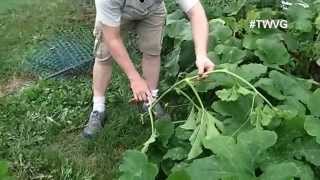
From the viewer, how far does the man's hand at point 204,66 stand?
119 inches

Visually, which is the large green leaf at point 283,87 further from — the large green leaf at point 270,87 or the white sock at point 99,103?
the white sock at point 99,103

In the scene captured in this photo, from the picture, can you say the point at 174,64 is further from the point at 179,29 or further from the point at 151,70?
the point at 179,29

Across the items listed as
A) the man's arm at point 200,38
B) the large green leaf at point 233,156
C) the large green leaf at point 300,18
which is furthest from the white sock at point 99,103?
the large green leaf at point 233,156

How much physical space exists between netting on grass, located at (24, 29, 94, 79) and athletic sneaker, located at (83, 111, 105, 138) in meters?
0.68

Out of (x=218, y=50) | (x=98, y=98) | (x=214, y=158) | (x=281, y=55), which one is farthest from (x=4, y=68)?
(x=214, y=158)

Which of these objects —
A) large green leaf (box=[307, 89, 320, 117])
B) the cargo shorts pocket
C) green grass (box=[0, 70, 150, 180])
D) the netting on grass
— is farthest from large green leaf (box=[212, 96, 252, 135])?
the netting on grass

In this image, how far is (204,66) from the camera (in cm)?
304

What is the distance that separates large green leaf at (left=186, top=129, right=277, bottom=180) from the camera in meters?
2.45

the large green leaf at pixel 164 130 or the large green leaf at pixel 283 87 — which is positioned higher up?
the large green leaf at pixel 283 87

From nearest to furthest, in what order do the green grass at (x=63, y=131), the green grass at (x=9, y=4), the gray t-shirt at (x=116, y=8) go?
the gray t-shirt at (x=116, y=8) < the green grass at (x=63, y=131) < the green grass at (x=9, y=4)

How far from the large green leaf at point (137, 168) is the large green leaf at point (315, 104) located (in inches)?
25.7

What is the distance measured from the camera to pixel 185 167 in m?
2.75

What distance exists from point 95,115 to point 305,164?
4.95 feet
